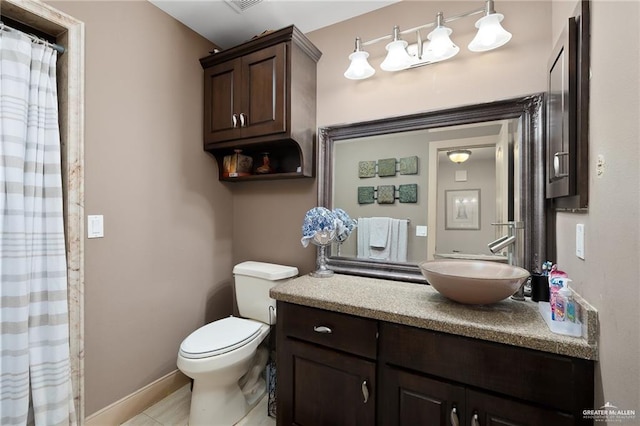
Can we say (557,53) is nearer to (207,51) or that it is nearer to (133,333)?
(207,51)

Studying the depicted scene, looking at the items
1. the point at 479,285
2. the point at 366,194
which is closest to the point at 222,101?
the point at 366,194

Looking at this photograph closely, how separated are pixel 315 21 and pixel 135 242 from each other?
192cm

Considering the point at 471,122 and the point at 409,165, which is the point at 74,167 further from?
the point at 471,122

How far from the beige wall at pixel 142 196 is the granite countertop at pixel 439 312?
98cm

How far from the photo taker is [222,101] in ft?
6.66

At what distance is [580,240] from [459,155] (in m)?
0.74

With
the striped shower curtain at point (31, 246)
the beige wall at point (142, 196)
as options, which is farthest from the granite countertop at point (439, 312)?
the striped shower curtain at point (31, 246)

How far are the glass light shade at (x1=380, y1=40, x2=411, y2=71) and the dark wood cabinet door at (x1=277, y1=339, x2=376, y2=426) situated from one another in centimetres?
161

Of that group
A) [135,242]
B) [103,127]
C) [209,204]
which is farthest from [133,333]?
[103,127]

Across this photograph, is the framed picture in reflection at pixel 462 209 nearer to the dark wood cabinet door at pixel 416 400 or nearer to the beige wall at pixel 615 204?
the beige wall at pixel 615 204

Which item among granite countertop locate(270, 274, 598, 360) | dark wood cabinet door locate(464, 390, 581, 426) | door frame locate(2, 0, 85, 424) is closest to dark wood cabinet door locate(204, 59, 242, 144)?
door frame locate(2, 0, 85, 424)

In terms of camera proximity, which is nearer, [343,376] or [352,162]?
[343,376]

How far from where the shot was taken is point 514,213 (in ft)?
4.75

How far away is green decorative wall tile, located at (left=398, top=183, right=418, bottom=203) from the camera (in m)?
1.70
